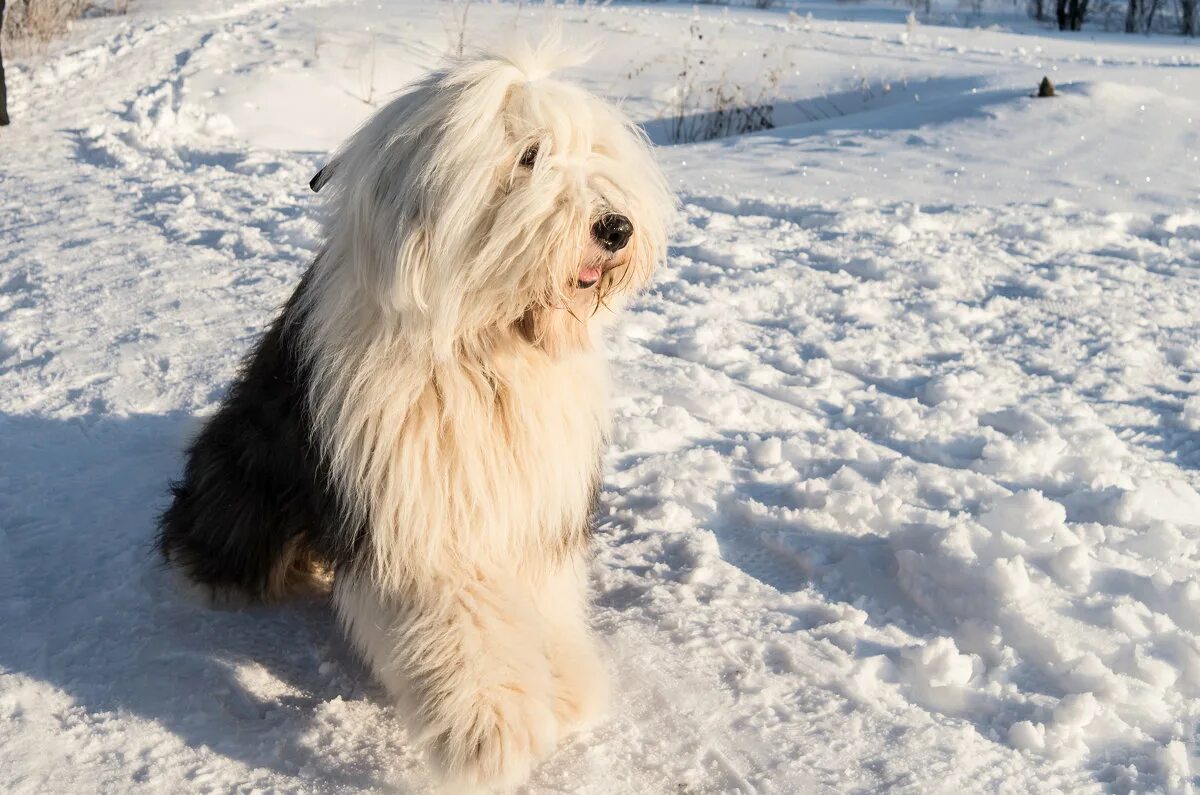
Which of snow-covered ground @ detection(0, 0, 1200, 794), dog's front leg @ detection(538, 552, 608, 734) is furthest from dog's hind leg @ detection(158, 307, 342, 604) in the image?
dog's front leg @ detection(538, 552, 608, 734)

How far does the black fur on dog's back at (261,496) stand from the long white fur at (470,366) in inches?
5.1

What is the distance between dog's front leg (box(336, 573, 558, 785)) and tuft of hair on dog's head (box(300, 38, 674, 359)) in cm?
57

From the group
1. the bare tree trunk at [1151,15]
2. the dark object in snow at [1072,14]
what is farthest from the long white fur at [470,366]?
the bare tree trunk at [1151,15]

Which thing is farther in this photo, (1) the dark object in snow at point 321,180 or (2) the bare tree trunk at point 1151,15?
(2) the bare tree trunk at point 1151,15

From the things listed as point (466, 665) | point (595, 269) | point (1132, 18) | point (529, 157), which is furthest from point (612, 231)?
point (1132, 18)

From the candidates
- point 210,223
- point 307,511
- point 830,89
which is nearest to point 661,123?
point 830,89

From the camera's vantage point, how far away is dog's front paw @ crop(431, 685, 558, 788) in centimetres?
232

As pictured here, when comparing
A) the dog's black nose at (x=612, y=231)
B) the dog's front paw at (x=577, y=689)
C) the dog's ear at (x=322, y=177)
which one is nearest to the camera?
the dog's black nose at (x=612, y=231)

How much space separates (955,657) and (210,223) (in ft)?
17.3

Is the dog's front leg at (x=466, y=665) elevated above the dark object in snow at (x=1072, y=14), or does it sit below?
below

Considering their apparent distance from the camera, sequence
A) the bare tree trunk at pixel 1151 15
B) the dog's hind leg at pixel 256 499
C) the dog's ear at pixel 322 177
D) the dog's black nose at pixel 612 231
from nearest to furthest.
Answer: the dog's black nose at pixel 612 231
the dog's ear at pixel 322 177
the dog's hind leg at pixel 256 499
the bare tree trunk at pixel 1151 15

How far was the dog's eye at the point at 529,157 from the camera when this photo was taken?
8.12 feet

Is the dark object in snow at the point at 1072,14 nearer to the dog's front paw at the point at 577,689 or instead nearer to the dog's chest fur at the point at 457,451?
the dog's chest fur at the point at 457,451

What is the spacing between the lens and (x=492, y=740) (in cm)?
232
